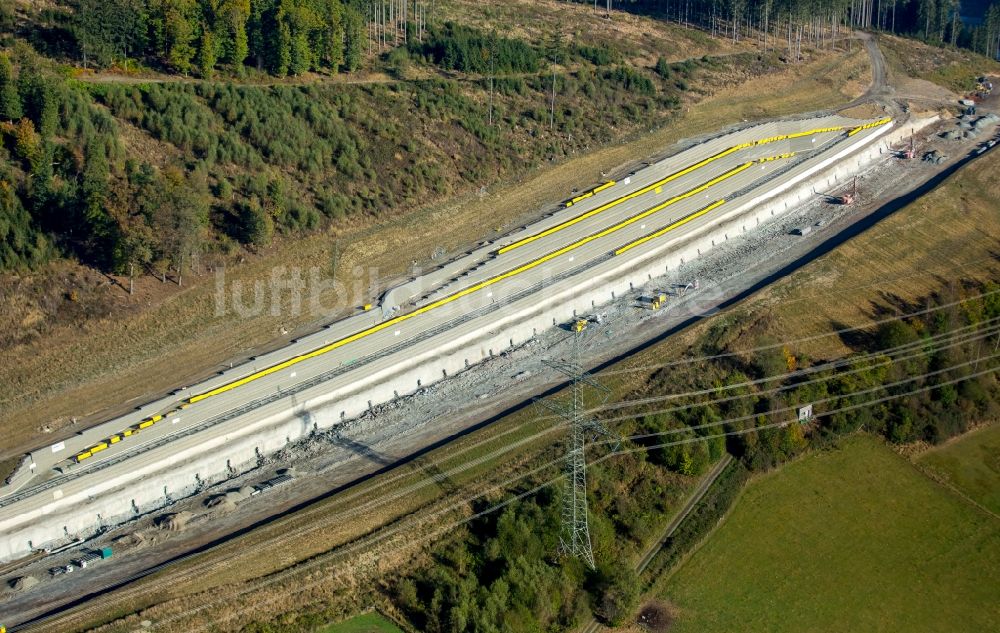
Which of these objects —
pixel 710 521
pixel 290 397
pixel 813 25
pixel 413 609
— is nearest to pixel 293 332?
pixel 290 397

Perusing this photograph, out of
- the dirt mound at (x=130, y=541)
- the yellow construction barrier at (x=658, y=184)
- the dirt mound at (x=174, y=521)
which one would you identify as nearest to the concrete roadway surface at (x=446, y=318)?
the yellow construction barrier at (x=658, y=184)

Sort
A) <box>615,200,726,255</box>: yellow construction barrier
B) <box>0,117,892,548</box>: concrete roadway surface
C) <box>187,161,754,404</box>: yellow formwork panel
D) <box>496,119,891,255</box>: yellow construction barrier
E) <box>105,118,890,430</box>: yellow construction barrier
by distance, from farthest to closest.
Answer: <box>615,200,726,255</box>: yellow construction barrier
<box>496,119,891,255</box>: yellow construction barrier
<box>105,118,890,430</box>: yellow construction barrier
<box>187,161,754,404</box>: yellow formwork panel
<box>0,117,892,548</box>: concrete roadway surface

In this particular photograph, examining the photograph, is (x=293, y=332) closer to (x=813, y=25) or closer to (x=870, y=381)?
(x=870, y=381)

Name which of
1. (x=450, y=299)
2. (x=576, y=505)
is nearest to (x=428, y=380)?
(x=450, y=299)

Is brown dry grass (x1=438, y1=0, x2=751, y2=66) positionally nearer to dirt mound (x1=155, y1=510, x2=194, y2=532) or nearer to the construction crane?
the construction crane

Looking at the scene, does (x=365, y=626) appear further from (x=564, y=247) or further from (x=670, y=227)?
(x=670, y=227)

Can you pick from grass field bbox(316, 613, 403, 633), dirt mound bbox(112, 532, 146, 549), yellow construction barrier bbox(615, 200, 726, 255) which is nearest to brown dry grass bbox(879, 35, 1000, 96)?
yellow construction barrier bbox(615, 200, 726, 255)
